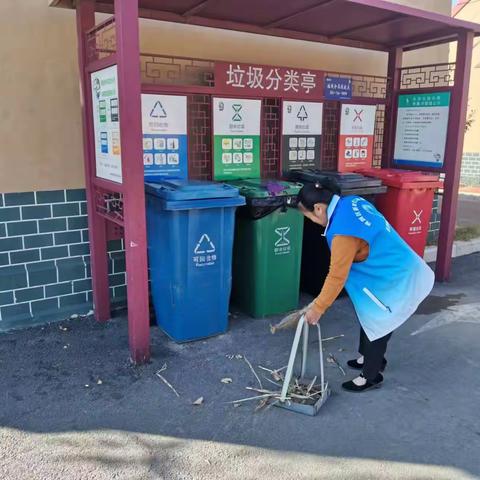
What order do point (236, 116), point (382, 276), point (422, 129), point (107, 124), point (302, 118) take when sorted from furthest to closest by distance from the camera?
point (422, 129)
point (302, 118)
point (236, 116)
point (107, 124)
point (382, 276)

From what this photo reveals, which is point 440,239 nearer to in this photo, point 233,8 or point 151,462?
point 233,8

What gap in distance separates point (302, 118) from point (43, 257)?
9.60 ft

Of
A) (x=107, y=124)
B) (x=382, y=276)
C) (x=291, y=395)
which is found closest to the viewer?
(x=382, y=276)

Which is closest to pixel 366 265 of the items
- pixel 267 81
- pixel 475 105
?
pixel 267 81

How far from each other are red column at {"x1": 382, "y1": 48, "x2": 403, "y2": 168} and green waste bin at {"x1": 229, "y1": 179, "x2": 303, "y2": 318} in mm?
2240

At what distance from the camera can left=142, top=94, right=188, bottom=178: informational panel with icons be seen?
4.34 meters

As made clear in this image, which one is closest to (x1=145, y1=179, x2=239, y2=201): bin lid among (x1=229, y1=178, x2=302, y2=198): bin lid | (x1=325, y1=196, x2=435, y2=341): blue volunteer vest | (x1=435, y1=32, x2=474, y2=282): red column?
(x1=229, y1=178, x2=302, y2=198): bin lid

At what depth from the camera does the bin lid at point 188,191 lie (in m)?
3.54

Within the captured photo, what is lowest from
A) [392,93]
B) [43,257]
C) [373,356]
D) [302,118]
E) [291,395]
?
[291,395]

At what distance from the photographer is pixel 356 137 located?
579cm

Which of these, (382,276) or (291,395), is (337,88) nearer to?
(382,276)

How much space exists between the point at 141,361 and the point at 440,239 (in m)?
3.70

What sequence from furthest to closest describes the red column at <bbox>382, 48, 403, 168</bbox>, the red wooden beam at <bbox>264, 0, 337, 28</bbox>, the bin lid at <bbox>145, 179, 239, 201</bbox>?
the red column at <bbox>382, 48, 403, 168</bbox> < the red wooden beam at <bbox>264, 0, 337, 28</bbox> < the bin lid at <bbox>145, 179, 239, 201</bbox>

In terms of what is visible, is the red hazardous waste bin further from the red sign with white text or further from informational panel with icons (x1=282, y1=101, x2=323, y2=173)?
the red sign with white text
